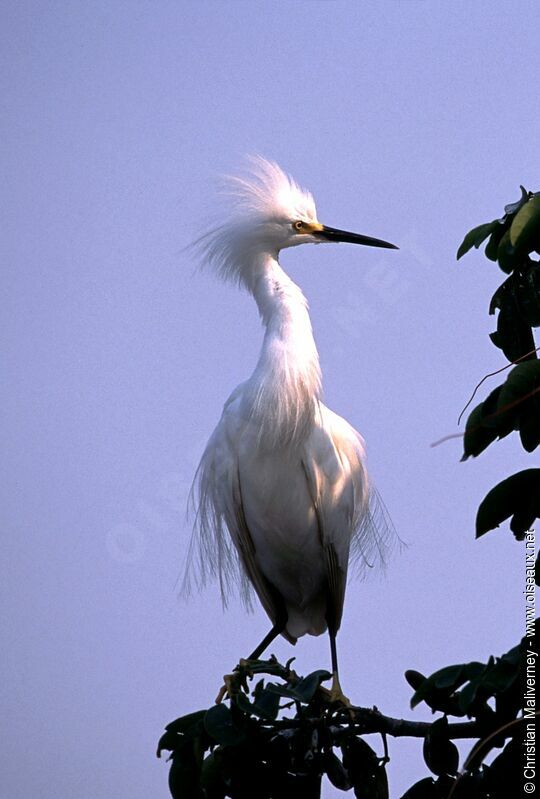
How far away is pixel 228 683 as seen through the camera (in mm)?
3094

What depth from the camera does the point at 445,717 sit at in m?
1.87

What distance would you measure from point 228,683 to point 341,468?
1.01m

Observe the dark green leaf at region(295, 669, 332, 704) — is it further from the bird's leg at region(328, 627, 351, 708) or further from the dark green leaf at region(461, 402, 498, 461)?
the dark green leaf at region(461, 402, 498, 461)

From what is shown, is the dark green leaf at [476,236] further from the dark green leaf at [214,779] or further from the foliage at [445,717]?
the dark green leaf at [214,779]

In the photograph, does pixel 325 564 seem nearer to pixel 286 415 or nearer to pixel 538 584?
pixel 286 415

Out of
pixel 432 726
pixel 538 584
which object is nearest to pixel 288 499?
pixel 432 726

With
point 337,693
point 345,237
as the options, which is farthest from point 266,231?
point 337,693

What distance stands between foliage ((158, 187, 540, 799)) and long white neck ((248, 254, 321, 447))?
1064 millimetres

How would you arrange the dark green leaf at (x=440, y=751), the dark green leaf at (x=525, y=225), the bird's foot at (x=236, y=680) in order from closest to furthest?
1. the dark green leaf at (x=525, y=225)
2. the dark green leaf at (x=440, y=751)
3. the bird's foot at (x=236, y=680)

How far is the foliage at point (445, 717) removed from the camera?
5.24ft

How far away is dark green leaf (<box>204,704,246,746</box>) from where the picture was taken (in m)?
2.12

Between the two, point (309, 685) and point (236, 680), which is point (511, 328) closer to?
point (309, 685)

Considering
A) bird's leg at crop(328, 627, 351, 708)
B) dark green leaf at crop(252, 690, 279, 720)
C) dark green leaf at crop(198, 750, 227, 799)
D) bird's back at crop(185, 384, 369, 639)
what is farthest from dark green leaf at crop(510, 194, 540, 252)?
bird's back at crop(185, 384, 369, 639)

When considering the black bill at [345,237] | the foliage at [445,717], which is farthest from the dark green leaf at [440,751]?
the black bill at [345,237]
